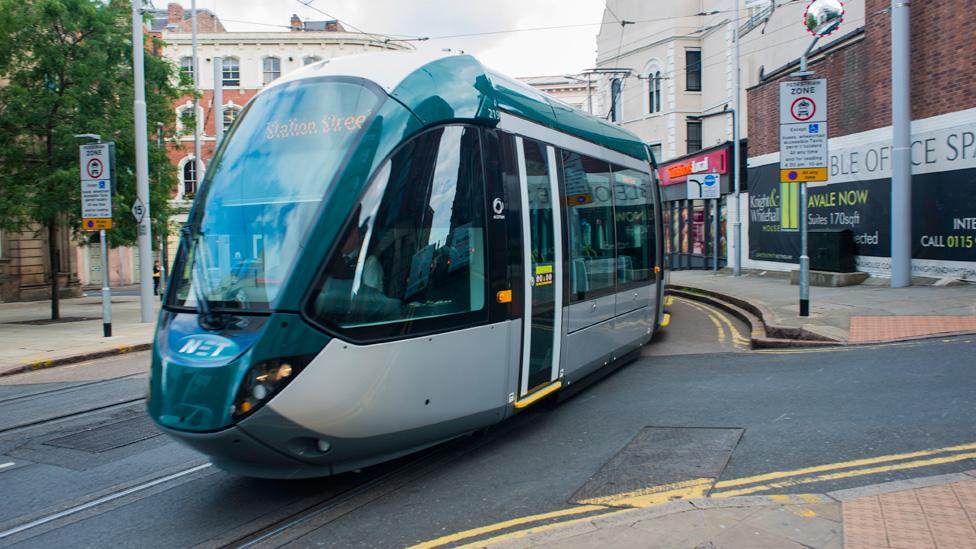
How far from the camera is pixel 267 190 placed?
5.37 meters

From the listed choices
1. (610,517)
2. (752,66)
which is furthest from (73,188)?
(752,66)

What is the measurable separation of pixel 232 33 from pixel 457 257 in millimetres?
47106

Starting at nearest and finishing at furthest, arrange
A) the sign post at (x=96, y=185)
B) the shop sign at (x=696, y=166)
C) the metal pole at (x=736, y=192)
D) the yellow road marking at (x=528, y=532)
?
the yellow road marking at (x=528, y=532) → the sign post at (x=96, y=185) → the metal pole at (x=736, y=192) → the shop sign at (x=696, y=166)

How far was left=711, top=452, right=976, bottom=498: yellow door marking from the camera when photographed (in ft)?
16.8

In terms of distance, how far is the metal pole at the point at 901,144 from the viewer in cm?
1602

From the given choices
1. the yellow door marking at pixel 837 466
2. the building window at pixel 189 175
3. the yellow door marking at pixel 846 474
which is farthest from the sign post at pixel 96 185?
the building window at pixel 189 175

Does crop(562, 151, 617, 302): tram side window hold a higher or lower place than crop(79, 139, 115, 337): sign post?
lower

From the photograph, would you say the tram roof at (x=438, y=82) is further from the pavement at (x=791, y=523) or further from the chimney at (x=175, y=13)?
the chimney at (x=175, y=13)

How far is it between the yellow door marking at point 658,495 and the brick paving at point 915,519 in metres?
0.94

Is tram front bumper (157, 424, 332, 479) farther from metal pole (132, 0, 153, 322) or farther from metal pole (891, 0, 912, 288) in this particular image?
metal pole (891, 0, 912, 288)

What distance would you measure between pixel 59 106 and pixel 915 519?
69.7 ft

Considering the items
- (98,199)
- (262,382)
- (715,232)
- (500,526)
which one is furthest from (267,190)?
(715,232)

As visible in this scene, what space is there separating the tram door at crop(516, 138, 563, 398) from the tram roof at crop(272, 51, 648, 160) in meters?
0.46

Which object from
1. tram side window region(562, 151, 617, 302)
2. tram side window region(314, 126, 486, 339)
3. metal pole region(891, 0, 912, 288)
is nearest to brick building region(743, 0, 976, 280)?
metal pole region(891, 0, 912, 288)
